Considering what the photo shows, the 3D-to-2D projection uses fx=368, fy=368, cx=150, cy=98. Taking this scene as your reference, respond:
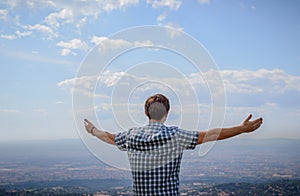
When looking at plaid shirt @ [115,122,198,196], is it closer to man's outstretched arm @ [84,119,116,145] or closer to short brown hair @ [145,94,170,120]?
short brown hair @ [145,94,170,120]

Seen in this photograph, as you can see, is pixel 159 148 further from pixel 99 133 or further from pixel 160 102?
pixel 99 133

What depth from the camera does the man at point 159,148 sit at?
2.36 metres

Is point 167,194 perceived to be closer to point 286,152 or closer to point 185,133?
point 185,133

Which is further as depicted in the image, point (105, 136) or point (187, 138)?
point (105, 136)

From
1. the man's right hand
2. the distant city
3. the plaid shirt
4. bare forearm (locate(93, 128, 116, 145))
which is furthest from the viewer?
the distant city

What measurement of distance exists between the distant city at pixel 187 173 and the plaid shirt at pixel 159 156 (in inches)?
107

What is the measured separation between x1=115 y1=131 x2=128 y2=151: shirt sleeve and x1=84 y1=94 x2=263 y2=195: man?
80 millimetres

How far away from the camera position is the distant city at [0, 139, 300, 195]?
60.6 feet

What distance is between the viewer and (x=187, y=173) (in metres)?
9.81

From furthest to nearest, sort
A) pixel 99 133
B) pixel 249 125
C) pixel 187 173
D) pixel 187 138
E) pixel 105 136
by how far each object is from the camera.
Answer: pixel 187 173, pixel 99 133, pixel 105 136, pixel 249 125, pixel 187 138

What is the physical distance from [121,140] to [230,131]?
0.75m

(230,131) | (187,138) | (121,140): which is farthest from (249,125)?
(121,140)

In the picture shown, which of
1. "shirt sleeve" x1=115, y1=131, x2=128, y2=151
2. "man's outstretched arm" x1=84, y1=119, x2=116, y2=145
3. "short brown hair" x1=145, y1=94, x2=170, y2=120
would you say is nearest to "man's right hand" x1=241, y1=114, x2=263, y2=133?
"short brown hair" x1=145, y1=94, x2=170, y2=120

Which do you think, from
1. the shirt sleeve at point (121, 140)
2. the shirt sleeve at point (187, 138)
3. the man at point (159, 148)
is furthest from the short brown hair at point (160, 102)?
the shirt sleeve at point (121, 140)
